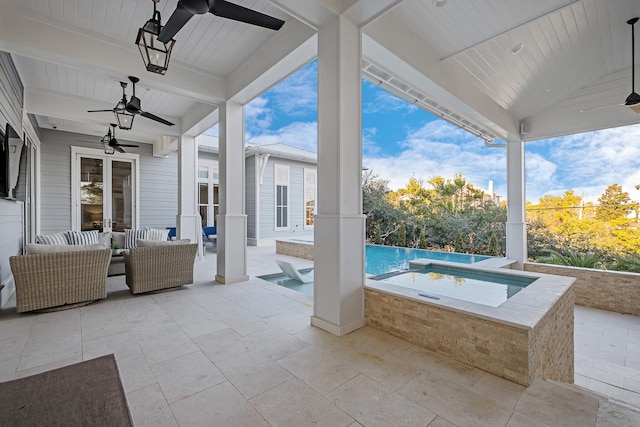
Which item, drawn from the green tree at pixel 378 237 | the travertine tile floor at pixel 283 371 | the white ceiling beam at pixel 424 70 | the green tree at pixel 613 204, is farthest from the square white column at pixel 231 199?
the green tree at pixel 613 204

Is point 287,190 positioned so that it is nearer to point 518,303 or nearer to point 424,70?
point 424,70

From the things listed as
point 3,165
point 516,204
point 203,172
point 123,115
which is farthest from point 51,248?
point 516,204

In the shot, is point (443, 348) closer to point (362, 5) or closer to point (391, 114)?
point (362, 5)

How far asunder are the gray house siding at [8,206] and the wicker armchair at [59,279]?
677 millimetres

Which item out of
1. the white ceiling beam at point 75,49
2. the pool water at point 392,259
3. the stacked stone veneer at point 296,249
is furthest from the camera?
the stacked stone veneer at point 296,249

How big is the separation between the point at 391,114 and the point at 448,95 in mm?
15531

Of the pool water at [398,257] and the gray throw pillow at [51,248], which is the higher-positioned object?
the gray throw pillow at [51,248]

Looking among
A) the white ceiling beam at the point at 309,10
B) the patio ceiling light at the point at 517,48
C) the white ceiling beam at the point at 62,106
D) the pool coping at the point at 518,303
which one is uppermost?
the patio ceiling light at the point at 517,48

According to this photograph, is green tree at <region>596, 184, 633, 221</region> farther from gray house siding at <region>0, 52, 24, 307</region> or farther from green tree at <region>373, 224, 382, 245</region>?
gray house siding at <region>0, 52, 24, 307</region>

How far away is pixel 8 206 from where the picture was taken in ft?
12.1

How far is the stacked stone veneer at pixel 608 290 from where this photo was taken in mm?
4376

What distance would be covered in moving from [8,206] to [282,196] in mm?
7346

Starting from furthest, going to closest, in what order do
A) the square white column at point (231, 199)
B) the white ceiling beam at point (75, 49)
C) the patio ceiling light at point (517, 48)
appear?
the square white column at point (231, 199), the patio ceiling light at point (517, 48), the white ceiling beam at point (75, 49)

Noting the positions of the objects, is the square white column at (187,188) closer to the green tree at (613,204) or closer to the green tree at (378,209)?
the green tree at (378,209)
